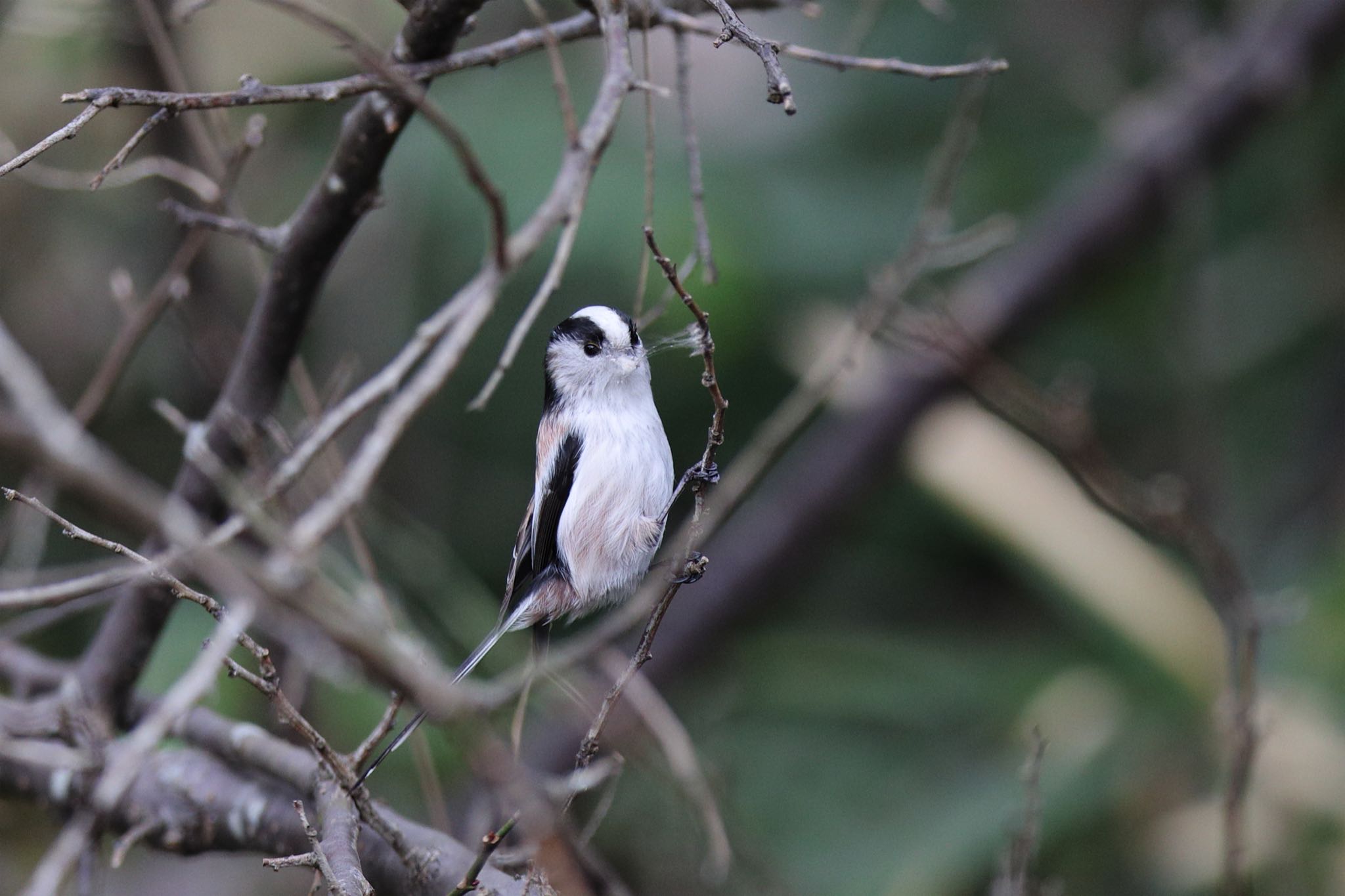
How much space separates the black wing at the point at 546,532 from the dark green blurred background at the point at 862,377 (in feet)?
4.59

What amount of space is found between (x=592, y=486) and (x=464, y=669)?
36 cm

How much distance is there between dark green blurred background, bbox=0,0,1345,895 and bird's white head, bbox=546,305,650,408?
Answer: 1.49m

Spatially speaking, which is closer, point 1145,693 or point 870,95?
point 1145,693

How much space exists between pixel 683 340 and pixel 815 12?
65 cm

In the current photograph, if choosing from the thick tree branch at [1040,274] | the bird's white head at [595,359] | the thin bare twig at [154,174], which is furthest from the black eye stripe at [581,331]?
the thick tree branch at [1040,274]

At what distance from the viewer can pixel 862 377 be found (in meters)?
4.61

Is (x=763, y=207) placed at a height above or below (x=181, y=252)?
above

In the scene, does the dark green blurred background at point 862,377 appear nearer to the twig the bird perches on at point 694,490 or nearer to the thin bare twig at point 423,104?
the twig the bird perches on at point 694,490

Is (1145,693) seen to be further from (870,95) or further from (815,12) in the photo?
(815,12)

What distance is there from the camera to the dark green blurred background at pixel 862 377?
3.84 metres

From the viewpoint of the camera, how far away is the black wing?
1.92 m

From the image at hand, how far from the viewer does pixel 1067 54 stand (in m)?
4.97

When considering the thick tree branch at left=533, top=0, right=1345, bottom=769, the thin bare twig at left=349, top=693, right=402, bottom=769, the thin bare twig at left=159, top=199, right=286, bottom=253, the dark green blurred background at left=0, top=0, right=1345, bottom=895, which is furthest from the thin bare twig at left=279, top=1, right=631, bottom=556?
the thick tree branch at left=533, top=0, right=1345, bottom=769

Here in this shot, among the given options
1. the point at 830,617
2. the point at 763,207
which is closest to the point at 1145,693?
the point at 830,617
